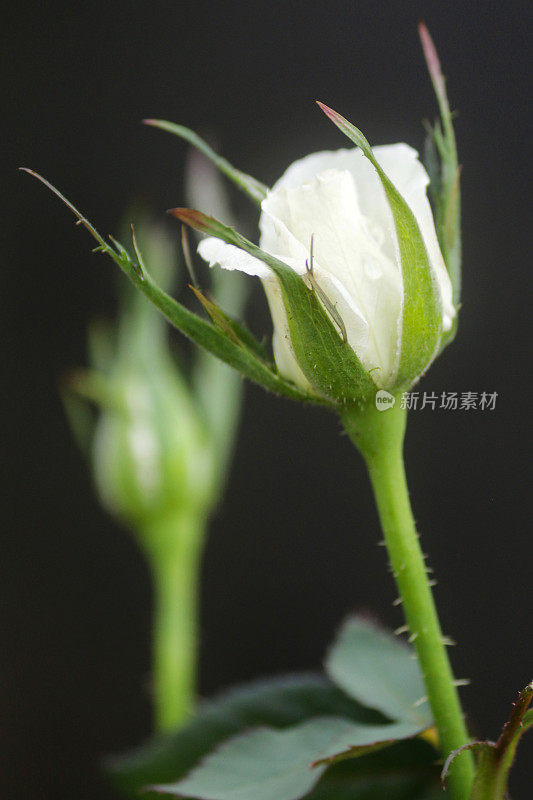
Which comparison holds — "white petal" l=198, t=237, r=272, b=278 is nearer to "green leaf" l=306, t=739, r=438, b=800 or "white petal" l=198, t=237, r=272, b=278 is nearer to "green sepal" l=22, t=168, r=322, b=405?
"green sepal" l=22, t=168, r=322, b=405

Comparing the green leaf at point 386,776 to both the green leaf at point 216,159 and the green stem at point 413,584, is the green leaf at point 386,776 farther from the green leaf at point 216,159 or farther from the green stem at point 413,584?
the green leaf at point 216,159

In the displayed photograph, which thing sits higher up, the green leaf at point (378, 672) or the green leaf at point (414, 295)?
the green leaf at point (414, 295)

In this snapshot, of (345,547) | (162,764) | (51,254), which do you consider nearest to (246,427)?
(345,547)

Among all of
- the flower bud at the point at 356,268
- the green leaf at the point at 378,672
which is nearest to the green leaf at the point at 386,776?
the green leaf at the point at 378,672

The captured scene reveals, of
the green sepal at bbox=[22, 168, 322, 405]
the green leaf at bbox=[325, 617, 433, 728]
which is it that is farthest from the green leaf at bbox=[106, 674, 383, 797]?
the green sepal at bbox=[22, 168, 322, 405]

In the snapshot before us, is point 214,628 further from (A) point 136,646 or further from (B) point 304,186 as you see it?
(B) point 304,186
